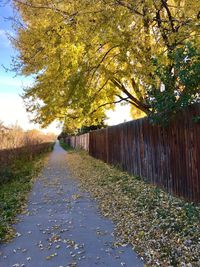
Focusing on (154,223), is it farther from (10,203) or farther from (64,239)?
(10,203)

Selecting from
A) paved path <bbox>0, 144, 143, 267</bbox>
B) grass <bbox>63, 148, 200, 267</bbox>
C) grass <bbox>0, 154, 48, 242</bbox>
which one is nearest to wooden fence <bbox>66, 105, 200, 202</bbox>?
grass <bbox>63, 148, 200, 267</bbox>

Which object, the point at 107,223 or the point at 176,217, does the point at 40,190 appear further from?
the point at 176,217

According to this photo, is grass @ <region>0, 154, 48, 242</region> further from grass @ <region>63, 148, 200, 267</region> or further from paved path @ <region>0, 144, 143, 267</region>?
grass @ <region>63, 148, 200, 267</region>

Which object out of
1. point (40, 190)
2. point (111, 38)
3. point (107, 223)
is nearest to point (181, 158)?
point (107, 223)

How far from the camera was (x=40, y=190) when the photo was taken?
35.3ft

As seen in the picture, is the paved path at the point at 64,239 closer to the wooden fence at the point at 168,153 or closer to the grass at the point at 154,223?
the grass at the point at 154,223

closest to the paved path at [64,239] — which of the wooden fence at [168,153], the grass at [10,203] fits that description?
the grass at [10,203]

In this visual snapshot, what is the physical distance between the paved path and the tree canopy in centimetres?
301

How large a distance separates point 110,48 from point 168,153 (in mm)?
4244

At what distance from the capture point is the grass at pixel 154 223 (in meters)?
4.65

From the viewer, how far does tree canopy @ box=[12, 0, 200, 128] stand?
320 inches

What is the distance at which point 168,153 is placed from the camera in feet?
28.6

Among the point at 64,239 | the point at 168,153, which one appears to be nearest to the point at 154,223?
the point at 64,239

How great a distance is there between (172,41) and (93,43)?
2.23 m
